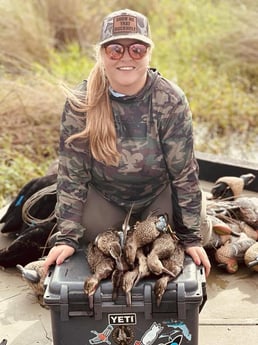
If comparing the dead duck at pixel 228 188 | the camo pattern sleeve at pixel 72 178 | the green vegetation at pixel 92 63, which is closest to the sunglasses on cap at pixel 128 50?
the camo pattern sleeve at pixel 72 178

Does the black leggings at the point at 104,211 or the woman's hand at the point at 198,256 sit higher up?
the black leggings at the point at 104,211

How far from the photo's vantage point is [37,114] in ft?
22.8

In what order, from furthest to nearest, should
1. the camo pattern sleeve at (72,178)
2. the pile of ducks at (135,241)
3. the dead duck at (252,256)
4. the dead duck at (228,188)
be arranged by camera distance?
1. the dead duck at (228,188)
2. the dead duck at (252,256)
3. the camo pattern sleeve at (72,178)
4. the pile of ducks at (135,241)

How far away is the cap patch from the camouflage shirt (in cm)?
29

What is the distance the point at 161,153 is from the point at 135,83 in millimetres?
374

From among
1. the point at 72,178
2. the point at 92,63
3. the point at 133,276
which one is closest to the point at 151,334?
the point at 133,276

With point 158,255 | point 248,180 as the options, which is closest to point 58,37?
point 248,180

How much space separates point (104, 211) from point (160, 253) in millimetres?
538

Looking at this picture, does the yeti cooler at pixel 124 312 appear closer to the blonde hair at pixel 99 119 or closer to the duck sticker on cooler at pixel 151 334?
the duck sticker on cooler at pixel 151 334

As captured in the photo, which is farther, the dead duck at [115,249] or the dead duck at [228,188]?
the dead duck at [228,188]

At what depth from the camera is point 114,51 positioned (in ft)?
10.6

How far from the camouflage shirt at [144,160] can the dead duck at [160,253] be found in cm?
16

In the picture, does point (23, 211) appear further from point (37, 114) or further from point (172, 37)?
point (172, 37)

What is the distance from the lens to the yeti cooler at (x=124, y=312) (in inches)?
115
